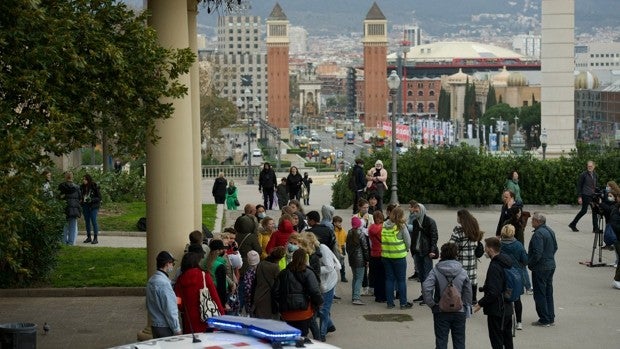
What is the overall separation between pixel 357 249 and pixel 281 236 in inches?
88.5

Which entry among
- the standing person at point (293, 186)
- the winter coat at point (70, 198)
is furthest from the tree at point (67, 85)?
the standing person at point (293, 186)

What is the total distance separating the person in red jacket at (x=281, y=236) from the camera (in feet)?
56.9

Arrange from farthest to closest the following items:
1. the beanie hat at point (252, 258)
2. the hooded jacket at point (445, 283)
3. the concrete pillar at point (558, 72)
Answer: the concrete pillar at point (558, 72), the beanie hat at point (252, 258), the hooded jacket at point (445, 283)

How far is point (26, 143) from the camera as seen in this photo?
40.4 ft

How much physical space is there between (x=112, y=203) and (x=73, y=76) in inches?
804

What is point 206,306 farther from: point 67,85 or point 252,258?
point 67,85

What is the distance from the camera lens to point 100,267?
2212cm

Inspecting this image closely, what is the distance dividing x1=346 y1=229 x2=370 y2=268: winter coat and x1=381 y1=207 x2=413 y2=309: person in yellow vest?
52cm

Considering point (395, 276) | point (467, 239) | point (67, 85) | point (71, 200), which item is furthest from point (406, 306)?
point (71, 200)

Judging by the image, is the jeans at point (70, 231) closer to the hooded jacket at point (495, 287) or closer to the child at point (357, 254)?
the child at point (357, 254)

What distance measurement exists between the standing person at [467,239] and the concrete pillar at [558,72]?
34.1 meters

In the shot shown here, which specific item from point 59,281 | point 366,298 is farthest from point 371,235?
point 59,281

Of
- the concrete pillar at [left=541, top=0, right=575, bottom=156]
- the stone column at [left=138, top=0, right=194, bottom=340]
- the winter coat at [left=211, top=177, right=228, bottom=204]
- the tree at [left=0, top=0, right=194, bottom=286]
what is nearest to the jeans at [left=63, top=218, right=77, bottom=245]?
the tree at [left=0, top=0, right=194, bottom=286]

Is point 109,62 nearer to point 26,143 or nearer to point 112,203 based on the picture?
point 26,143
